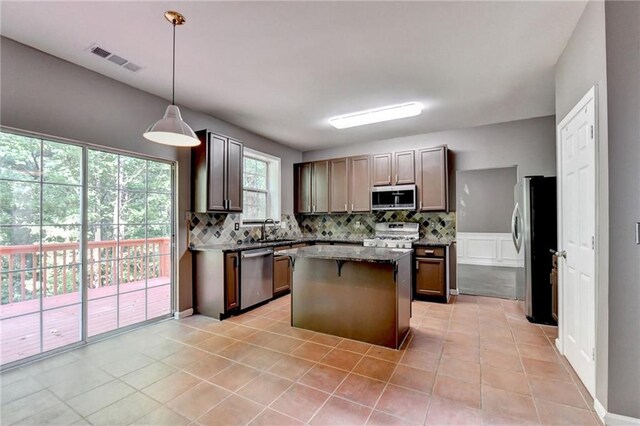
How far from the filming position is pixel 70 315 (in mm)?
2855

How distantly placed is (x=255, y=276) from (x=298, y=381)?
206 cm

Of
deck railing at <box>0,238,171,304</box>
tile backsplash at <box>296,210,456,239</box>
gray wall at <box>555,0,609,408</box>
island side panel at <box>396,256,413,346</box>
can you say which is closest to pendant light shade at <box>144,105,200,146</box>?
deck railing at <box>0,238,171,304</box>

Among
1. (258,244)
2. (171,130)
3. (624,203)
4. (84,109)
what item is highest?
(84,109)

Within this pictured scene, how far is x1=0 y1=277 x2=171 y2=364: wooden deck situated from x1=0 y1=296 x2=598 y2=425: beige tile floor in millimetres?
189

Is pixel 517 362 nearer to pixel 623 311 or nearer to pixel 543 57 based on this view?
pixel 623 311

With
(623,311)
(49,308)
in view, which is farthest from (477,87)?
(49,308)

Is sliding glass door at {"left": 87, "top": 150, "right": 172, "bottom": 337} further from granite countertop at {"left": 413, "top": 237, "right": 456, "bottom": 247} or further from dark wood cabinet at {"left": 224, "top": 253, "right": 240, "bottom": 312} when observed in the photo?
granite countertop at {"left": 413, "top": 237, "right": 456, "bottom": 247}

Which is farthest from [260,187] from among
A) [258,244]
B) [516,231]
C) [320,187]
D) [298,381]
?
[516,231]

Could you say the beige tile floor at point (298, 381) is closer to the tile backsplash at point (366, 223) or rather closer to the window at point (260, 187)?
the tile backsplash at point (366, 223)

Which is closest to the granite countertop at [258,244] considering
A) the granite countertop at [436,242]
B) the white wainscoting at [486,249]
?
the granite countertop at [436,242]

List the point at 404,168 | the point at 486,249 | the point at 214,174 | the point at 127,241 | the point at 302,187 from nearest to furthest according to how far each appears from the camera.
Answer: the point at 127,241 → the point at 214,174 → the point at 404,168 → the point at 302,187 → the point at 486,249

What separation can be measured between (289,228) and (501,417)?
179 inches

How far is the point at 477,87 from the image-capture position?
3.29 meters

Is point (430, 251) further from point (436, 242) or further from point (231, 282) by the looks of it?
point (231, 282)
